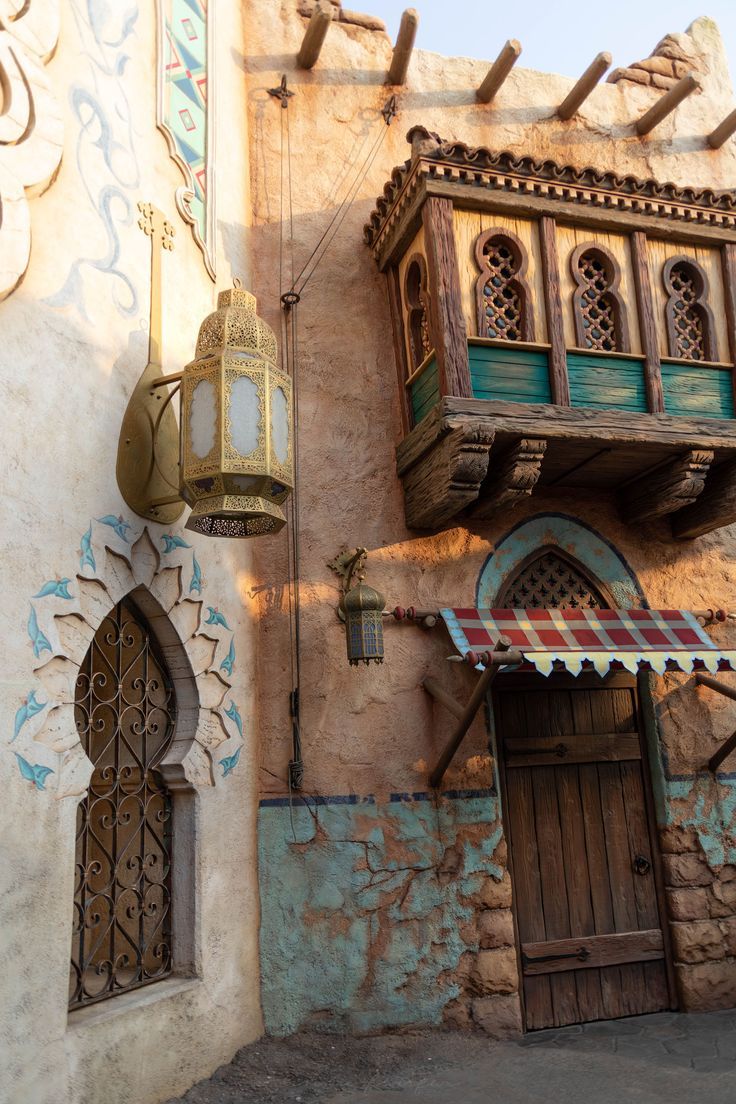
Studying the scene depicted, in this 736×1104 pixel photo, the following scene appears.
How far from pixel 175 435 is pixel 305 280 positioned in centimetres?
248

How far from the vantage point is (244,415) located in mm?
4387

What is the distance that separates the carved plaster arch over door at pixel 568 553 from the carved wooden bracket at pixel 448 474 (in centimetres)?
61

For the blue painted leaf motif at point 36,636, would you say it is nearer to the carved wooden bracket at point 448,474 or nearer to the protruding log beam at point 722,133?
the carved wooden bracket at point 448,474

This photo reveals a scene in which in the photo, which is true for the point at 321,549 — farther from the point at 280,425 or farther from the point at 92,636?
the point at 92,636

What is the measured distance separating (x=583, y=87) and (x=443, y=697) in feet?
18.0

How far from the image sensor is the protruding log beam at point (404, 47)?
24.0ft

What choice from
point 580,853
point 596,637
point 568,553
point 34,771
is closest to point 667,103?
point 568,553

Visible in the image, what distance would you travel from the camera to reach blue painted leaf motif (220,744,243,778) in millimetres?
5473

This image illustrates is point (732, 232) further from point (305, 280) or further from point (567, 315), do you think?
point (305, 280)

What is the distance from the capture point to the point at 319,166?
23.9 feet

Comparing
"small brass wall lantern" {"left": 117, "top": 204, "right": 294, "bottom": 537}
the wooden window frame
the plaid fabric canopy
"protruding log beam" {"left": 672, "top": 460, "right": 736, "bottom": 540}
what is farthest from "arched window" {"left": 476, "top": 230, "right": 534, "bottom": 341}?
"small brass wall lantern" {"left": 117, "top": 204, "right": 294, "bottom": 537}

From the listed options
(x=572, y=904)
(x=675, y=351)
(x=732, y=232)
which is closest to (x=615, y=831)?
(x=572, y=904)

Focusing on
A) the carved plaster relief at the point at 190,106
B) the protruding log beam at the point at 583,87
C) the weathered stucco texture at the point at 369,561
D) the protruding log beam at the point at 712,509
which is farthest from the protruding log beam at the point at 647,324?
the carved plaster relief at the point at 190,106

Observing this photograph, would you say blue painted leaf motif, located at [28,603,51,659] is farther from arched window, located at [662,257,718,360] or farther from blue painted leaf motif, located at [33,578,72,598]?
arched window, located at [662,257,718,360]
